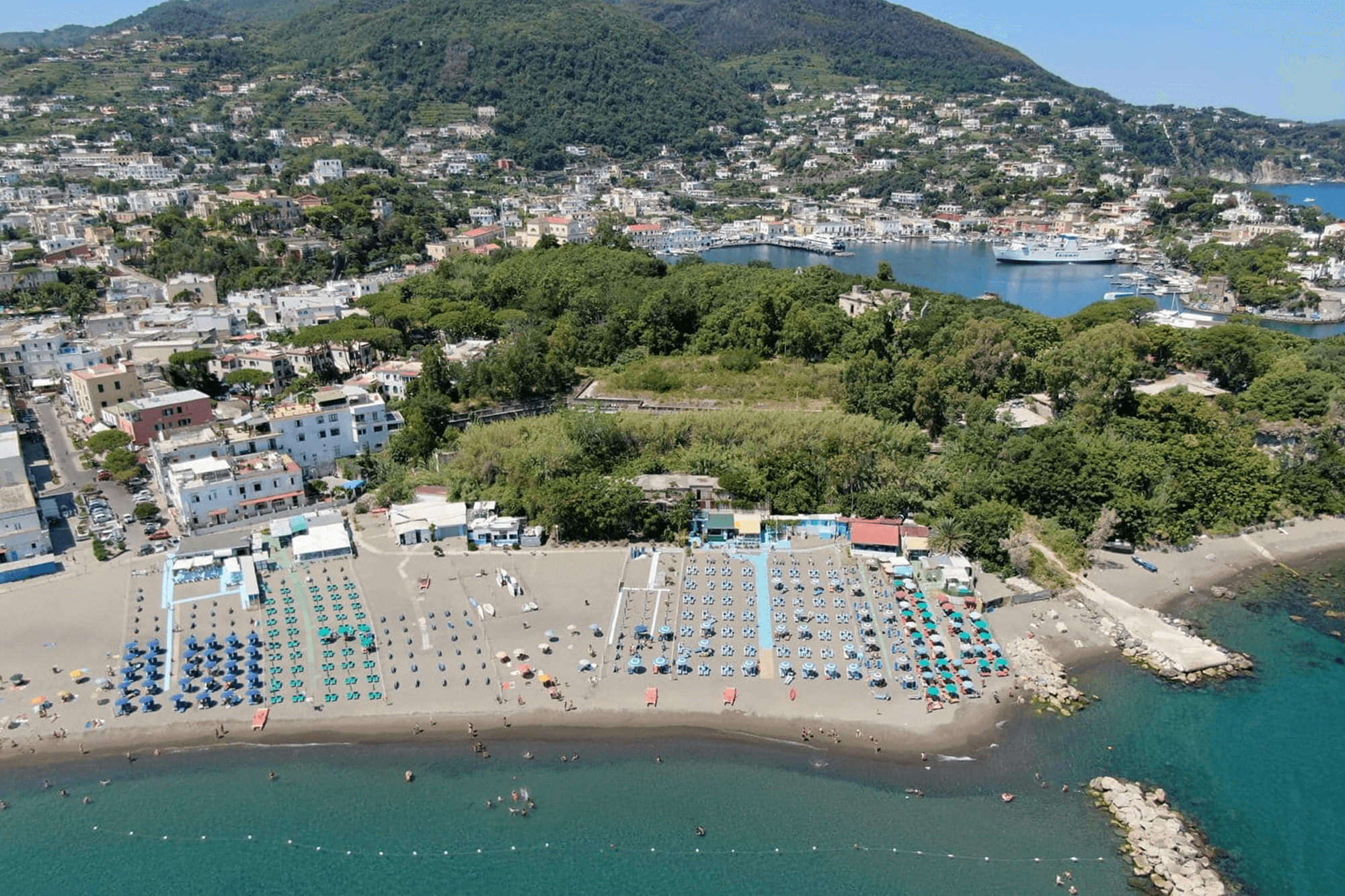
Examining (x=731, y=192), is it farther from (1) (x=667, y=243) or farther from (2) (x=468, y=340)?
(2) (x=468, y=340)

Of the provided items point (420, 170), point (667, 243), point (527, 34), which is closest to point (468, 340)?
point (667, 243)

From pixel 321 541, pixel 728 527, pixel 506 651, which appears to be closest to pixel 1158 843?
pixel 728 527

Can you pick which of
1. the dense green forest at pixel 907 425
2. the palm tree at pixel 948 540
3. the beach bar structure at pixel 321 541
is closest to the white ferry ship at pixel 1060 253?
the dense green forest at pixel 907 425

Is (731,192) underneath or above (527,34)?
underneath

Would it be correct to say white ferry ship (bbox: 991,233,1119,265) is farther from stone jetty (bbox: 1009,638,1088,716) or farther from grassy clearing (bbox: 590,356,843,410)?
stone jetty (bbox: 1009,638,1088,716)

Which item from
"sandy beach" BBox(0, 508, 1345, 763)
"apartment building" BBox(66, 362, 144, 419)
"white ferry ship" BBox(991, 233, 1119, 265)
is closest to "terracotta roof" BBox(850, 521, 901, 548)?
"sandy beach" BBox(0, 508, 1345, 763)

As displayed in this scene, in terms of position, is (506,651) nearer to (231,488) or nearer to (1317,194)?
(231,488)

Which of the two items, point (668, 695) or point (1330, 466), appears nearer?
point (668, 695)
